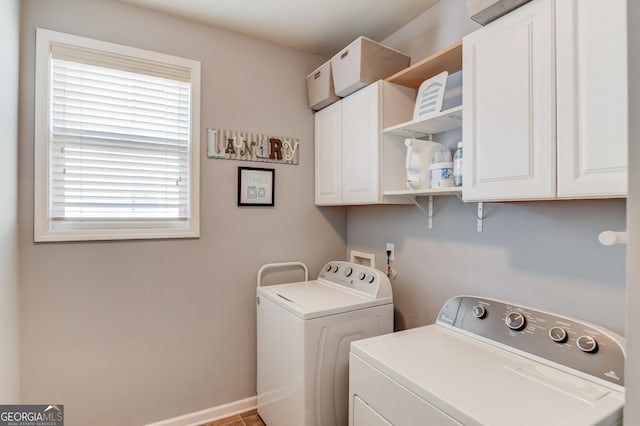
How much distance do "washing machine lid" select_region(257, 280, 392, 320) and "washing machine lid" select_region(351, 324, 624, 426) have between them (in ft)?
1.14

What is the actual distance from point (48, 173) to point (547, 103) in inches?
90.4

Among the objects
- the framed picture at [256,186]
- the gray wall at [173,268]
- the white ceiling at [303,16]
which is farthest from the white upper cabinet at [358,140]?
the white ceiling at [303,16]

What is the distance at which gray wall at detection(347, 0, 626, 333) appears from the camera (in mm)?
1208

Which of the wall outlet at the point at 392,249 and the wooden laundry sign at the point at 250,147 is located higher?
the wooden laundry sign at the point at 250,147

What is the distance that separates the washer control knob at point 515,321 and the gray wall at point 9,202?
2116mm

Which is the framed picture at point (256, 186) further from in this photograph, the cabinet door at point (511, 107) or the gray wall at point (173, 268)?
the cabinet door at point (511, 107)

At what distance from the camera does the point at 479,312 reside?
1.41 meters

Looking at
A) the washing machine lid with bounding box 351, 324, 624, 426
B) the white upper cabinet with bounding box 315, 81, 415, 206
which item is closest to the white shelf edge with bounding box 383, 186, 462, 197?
the white upper cabinet with bounding box 315, 81, 415, 206

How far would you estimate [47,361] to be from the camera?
5.65 ft

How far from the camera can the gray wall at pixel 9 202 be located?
1377mm

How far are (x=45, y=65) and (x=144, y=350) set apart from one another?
5.47ft

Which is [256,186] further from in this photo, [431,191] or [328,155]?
[431,191]

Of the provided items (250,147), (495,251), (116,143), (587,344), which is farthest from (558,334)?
(116,143)

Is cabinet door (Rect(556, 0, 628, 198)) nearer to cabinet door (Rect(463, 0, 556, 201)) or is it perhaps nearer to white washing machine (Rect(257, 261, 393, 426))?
cabinet door (Rect(463, 0, 556, 201))
